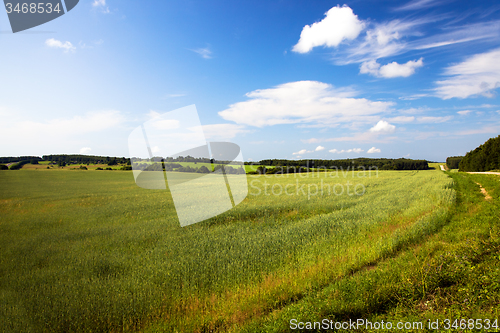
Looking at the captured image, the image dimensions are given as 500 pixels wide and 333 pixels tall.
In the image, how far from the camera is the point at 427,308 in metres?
4.21

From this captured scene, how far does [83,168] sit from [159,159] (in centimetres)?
9202

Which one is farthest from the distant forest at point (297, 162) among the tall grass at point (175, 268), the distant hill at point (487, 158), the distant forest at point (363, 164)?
the tall grass at point (175, 268)

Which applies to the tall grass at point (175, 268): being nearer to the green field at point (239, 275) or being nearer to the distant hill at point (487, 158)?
the green field at point (239, 275)

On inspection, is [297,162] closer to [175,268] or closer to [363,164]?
[363,164]

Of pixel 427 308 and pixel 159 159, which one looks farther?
pixel 159 159

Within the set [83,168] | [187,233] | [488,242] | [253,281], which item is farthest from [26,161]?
[488,242]

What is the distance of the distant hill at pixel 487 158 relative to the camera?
61.1m

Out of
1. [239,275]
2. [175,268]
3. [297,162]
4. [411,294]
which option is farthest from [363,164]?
[175,268]

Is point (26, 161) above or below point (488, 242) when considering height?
above

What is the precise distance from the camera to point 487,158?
6481 cm

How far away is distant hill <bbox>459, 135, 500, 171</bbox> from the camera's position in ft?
201

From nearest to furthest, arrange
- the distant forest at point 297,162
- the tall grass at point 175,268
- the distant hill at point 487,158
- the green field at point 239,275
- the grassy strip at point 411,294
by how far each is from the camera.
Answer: the grassy strip at point 411,294 < the green field at point 239,275 < the tall grass at point 175,268 < the distant hill at point 487,158 < the distant forest at point 297,162

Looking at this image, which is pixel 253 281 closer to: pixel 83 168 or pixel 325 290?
pixel 325 290

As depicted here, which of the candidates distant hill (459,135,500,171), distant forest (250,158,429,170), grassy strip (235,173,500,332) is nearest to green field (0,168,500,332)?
grassy strip (235,173,500,332)
